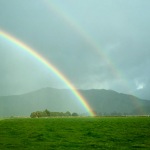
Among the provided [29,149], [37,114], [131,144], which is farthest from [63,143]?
[37,114]

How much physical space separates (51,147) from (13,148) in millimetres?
3724

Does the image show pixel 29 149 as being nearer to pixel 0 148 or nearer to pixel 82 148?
pixel 0 148

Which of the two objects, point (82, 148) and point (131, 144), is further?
point (131, 144)

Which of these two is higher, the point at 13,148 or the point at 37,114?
the point at 37,114

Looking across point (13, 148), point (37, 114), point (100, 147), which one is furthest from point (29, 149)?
point (37, 114)

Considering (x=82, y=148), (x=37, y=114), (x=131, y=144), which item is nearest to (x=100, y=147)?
(x=82, y=148)

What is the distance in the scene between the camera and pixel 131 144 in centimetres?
3158

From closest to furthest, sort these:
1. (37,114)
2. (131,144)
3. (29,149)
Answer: (29,149) < (131,144) < (37,114)

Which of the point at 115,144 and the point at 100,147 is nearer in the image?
the point at 100,147

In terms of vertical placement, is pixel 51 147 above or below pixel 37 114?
below

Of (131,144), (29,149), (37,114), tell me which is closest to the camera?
(29,149)

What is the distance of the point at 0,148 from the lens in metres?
28.0

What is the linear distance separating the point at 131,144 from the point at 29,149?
1089 cm

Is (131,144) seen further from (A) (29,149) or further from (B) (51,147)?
(A) (29,149)
